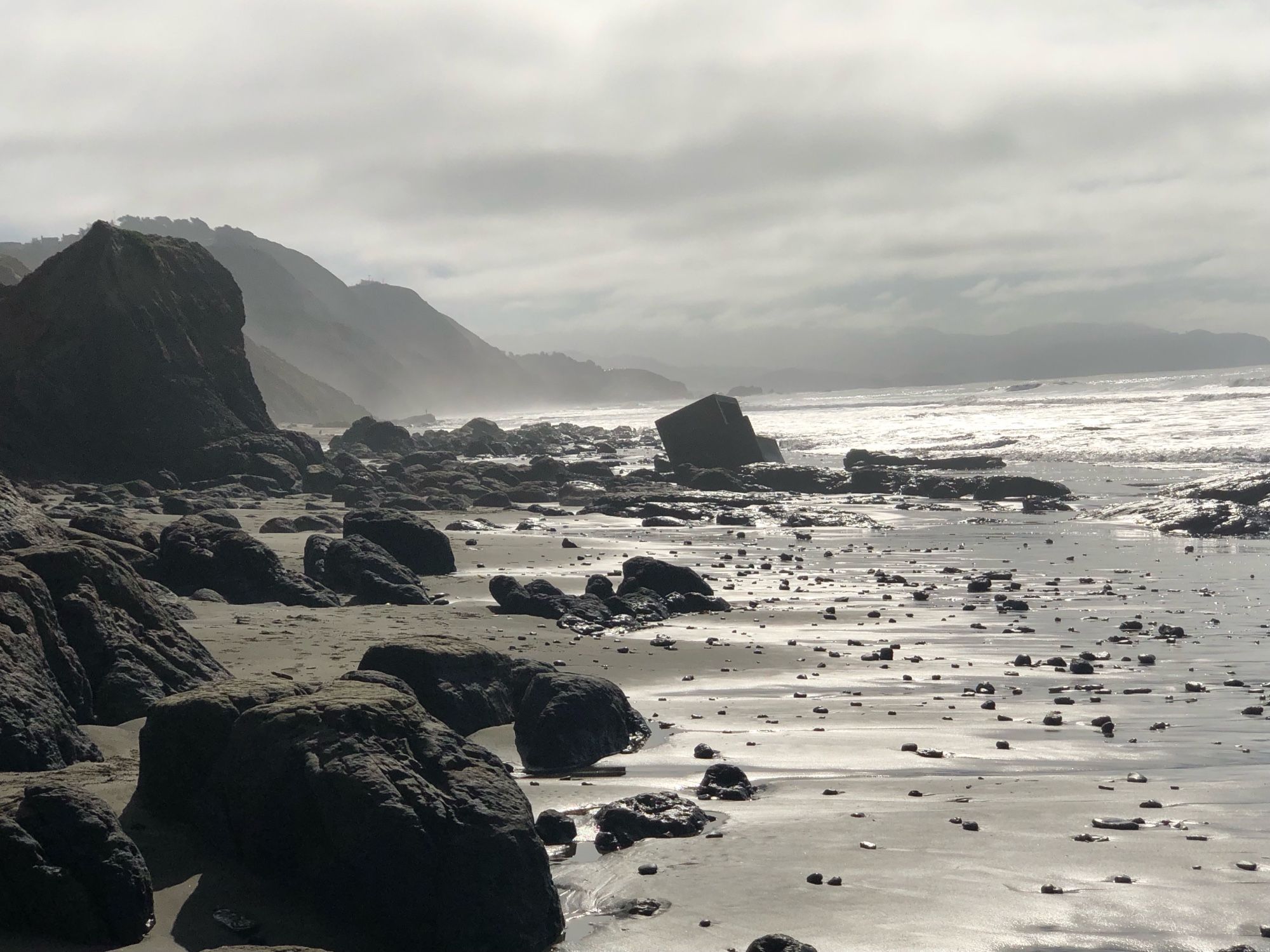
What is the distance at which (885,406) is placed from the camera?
114812 mm

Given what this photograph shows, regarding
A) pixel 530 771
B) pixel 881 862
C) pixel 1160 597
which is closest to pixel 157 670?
pixel 530 771

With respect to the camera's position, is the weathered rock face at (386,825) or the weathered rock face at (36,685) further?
the weathered rock face at (36,685)

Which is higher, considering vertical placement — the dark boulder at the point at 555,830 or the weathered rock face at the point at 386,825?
the weathered rock face at the point at 386,825

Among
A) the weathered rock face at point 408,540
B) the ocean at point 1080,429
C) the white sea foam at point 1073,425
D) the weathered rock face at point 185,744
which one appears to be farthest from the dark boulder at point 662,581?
the white sea foam at point 1073,425

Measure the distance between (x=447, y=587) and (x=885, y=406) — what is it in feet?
335

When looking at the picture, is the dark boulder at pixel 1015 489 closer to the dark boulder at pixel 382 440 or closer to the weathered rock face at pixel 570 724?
the weathered rock face at pixel 570 724

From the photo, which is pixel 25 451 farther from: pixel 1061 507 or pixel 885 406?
pixel 885 406

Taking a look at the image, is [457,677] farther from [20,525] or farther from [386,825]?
[20,525]

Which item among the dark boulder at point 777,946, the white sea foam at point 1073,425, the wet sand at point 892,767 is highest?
the white sea foam at point 1073,425

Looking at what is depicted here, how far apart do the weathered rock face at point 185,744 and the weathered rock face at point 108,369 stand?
27773mm

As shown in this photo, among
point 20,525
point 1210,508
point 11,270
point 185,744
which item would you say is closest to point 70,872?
point 185,744

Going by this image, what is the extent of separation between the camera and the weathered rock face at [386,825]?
214 inches

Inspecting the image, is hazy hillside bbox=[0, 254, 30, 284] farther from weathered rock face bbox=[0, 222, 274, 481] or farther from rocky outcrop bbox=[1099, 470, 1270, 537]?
rocky outcrop bbox=[1099, 470, 1270, 537]

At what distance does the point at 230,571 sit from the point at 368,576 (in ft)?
6.02
